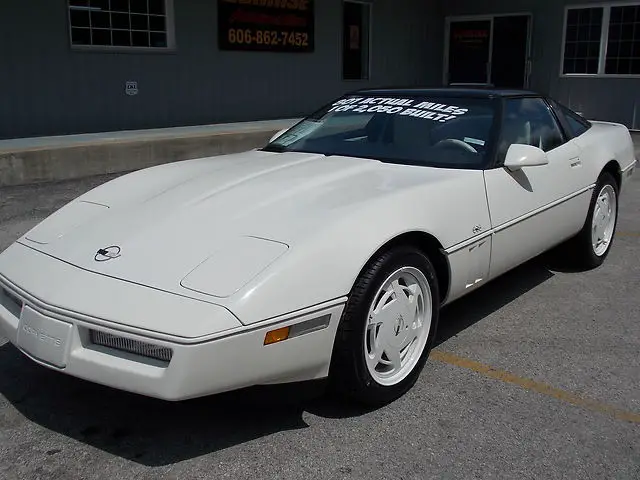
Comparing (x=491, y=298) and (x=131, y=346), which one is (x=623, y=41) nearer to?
(x=491, y=298)

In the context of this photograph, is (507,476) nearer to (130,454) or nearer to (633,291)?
(130,454)

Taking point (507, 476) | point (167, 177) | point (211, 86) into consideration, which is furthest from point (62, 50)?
point (507, 476)

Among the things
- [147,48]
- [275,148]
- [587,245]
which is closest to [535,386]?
[587,245]

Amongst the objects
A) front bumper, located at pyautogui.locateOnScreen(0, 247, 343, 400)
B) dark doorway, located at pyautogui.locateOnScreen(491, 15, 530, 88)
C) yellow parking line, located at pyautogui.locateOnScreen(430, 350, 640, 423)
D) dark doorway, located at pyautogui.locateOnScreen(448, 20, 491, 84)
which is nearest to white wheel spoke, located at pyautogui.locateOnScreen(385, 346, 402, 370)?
front bumper, located at pyautogui.locateOnScreen(0, 247, 343, 400)

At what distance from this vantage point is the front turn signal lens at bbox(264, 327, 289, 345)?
253 cm

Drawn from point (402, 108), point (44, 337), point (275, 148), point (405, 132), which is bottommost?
point (44, 337)

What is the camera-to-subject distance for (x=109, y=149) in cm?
891

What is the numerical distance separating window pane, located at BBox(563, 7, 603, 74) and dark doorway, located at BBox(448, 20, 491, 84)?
1895 millimetres

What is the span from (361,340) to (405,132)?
167cm

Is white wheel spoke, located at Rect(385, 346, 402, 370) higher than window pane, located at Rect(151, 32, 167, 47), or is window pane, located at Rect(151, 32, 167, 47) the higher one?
window pane, located at Rect(151, 32, 167, 47)

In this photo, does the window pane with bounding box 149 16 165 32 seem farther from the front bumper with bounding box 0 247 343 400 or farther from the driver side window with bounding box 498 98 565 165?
the front bumper with bounding box 0 247 343 400

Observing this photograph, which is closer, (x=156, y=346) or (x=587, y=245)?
(x=156, y=346)

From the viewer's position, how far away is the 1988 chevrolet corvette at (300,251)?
251 cm

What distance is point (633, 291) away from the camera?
471 centimetres
